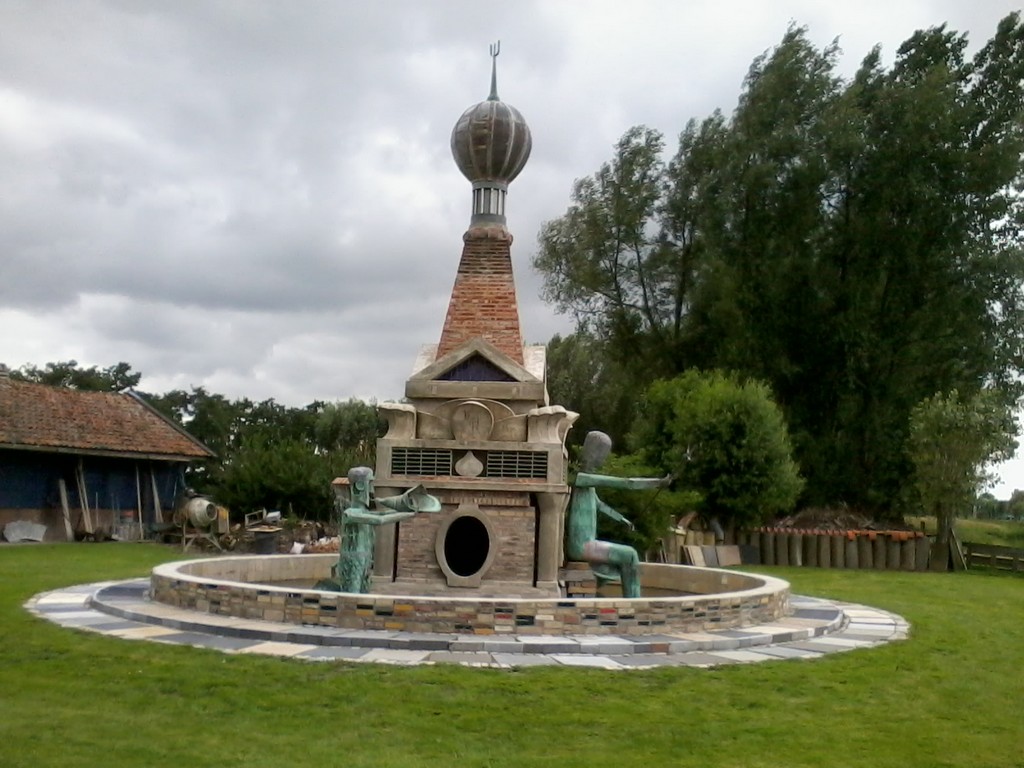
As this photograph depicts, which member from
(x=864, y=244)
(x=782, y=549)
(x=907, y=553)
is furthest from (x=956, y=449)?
(x=864, y=244)

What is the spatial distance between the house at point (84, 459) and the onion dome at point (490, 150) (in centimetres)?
1608

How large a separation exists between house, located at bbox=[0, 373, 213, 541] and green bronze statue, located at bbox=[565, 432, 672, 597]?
17462 mm

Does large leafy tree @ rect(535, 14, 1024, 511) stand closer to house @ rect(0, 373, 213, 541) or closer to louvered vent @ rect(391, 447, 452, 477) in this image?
house @ rect(0, 373, 213, 541)

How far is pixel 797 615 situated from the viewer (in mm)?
10969

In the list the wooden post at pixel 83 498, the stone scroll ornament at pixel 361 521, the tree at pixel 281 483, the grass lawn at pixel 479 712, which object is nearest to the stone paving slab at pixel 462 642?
the grass lawn at pixel 479 712

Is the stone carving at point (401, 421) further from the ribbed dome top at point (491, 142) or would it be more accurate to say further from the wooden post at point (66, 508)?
the wooden post at point (66, 508)

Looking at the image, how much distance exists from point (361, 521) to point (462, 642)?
2.15m

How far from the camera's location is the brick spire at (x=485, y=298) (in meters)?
12.0

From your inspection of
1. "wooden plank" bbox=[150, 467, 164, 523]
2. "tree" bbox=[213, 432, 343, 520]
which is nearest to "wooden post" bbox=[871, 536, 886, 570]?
"tree" bbox=[213, 432, 343, 520]

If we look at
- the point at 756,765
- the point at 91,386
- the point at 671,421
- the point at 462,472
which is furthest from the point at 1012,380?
the point at 91,386

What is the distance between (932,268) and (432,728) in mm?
24309

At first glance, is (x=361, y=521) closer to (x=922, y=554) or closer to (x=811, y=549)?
(x=811, y=549)

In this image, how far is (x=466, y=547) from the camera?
11484 mm

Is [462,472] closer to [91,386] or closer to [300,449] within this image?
[300,449]
